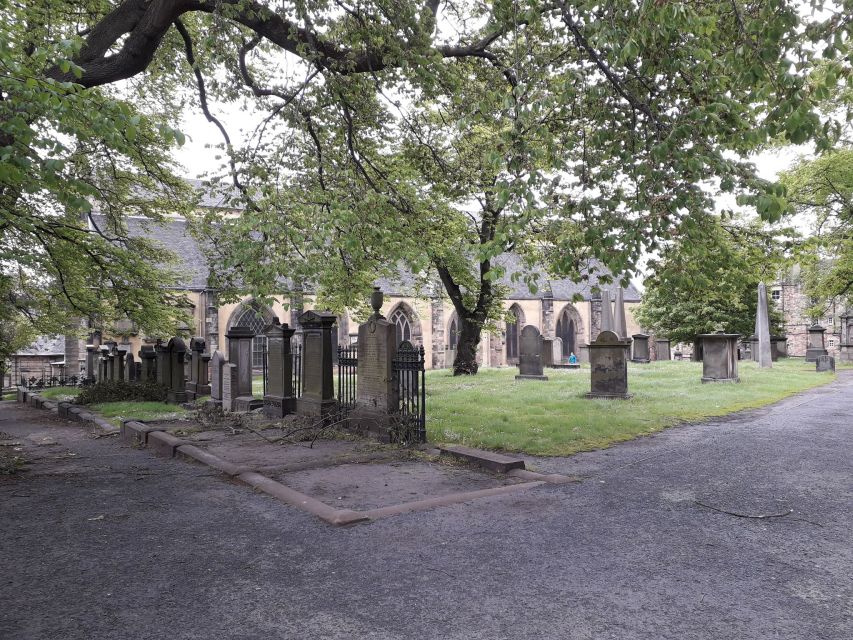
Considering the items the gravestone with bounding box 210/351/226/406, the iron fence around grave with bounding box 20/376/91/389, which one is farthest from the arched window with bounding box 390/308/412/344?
the gravestone with bounding box 210/351/226/406

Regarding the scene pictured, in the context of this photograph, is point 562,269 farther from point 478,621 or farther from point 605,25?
point 478,621

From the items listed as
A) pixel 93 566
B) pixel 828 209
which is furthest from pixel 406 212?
pixel 828 209

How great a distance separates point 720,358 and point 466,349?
27.0 ft

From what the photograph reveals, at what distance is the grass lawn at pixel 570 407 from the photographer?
8.33 metres

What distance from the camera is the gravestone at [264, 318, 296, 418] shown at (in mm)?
10992

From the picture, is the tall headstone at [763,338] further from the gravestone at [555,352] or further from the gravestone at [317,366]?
the gravestone at [317,366]

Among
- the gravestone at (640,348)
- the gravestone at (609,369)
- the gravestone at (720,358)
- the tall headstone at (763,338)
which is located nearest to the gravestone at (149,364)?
the gravestone at (609,369)

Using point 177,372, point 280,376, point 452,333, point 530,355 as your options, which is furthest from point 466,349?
point 452,333

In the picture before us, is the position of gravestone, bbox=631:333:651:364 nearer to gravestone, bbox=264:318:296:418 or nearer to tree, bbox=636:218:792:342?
tree, bbox=636:218:792:342

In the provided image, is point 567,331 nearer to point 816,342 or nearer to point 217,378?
point 816,342


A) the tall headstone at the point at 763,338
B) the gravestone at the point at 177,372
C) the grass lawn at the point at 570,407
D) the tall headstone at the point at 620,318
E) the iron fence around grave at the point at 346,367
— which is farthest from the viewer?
the tall headstone at the point at 620,318

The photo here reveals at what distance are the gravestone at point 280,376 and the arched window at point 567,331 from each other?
3443 cm

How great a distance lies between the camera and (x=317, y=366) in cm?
1012

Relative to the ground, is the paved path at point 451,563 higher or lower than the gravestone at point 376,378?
lower
